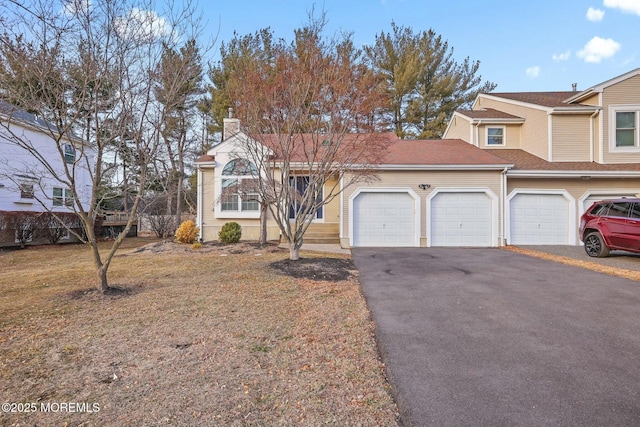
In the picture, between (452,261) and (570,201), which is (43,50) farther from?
(570,201)

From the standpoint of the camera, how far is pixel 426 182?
12.2 meters

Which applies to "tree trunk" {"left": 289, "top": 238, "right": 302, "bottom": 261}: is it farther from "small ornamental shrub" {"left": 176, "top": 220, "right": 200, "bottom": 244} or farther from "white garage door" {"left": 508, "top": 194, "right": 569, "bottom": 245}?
"white garage door" {"left": 508, "top": 194, "right": 569, "bottom": 245}

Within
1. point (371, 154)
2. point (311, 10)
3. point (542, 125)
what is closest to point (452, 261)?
point (371, 154)

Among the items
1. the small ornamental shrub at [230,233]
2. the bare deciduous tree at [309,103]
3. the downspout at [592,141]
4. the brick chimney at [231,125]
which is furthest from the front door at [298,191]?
the downspout at [592,141]

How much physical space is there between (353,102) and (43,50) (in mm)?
5640

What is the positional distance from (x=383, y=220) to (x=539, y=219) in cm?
607

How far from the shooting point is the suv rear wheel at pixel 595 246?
29.9ft

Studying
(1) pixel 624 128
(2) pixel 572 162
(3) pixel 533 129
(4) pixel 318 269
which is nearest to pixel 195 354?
(4) pixel 318 269

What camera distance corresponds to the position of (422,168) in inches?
477

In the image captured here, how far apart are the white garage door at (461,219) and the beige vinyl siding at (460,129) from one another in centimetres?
470

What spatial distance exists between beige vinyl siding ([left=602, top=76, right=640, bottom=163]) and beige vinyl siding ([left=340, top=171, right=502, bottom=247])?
197 inches

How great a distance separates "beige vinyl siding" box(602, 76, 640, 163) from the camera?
1258cm

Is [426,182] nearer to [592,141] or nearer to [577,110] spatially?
[577,110]

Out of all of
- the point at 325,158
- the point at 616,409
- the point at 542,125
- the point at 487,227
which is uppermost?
the point at 542,125
